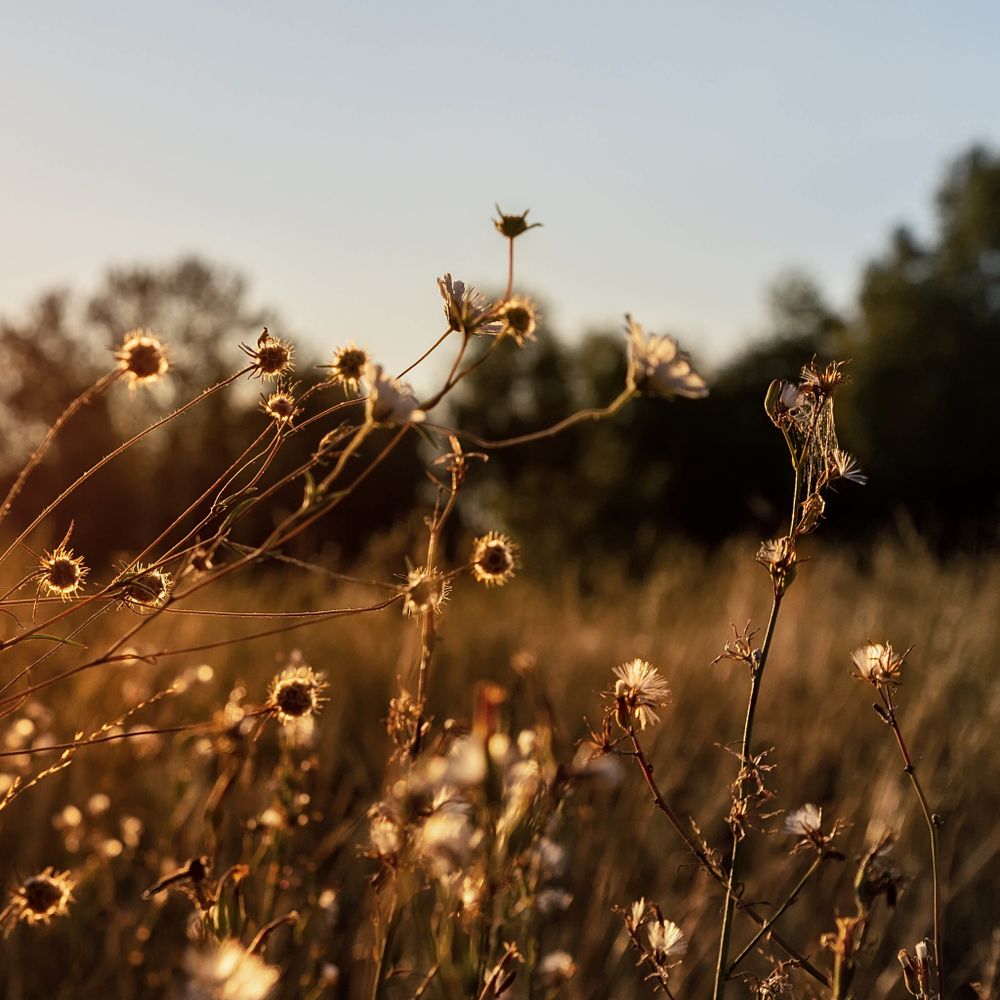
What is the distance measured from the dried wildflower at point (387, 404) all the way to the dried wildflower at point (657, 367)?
0.46ft

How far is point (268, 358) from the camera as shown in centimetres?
92

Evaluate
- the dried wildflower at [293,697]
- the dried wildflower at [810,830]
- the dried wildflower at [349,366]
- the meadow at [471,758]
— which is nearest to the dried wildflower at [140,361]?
the meadow at [471,758]

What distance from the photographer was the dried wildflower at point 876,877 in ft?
2.56

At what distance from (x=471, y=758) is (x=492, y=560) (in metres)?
0.25

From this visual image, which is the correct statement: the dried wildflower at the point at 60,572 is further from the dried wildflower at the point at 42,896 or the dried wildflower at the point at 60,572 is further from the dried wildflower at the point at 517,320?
the dried wildflower at the point at 517,320

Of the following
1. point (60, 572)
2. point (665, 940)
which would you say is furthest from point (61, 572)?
point (665, 940)

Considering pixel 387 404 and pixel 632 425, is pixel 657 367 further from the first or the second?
pixel 632 425

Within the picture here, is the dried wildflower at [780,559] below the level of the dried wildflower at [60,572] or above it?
below

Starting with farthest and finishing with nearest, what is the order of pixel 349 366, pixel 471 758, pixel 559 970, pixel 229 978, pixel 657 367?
pixel 559 970
pixel 349 366
pixel 657 367
pixel 471 758
pixel 229 978

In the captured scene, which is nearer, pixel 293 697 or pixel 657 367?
pixel 657 367

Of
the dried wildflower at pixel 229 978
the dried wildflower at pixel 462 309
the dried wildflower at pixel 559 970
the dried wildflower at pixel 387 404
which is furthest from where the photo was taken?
the dried wildflower at pixel 559 970

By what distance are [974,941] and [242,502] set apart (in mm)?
2311

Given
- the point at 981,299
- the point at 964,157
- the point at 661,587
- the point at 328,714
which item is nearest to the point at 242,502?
the point at 328,714

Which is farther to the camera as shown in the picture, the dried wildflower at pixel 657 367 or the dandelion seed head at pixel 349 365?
the dandelion seed head at pixel 349 365
